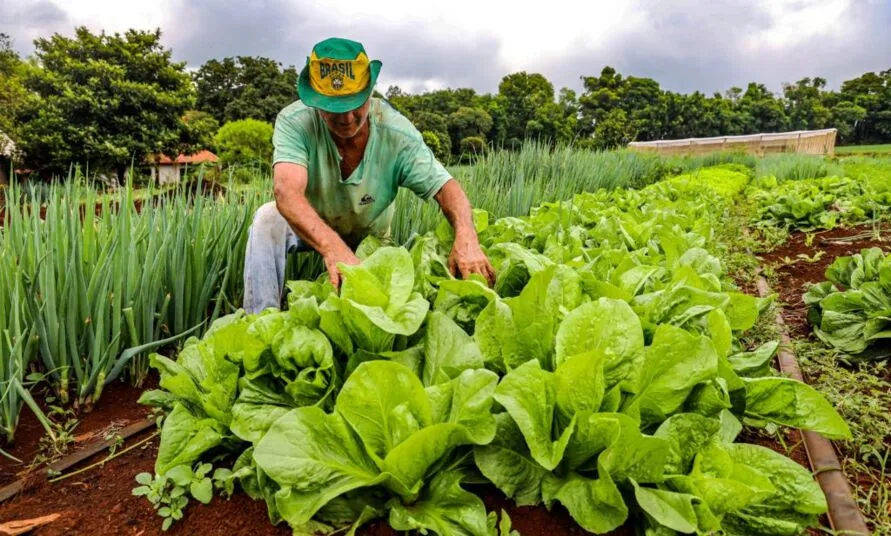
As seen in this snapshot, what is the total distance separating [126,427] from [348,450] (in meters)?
0.86

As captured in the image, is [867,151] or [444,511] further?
[867,151]

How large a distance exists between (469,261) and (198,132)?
18.8m

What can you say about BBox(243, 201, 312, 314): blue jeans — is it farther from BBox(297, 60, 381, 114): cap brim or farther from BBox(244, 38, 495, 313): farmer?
BBox(297, 60, 381, 114): cap brim

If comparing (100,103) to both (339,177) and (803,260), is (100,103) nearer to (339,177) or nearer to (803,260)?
(339,177)

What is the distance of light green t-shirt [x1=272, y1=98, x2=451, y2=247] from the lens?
90.8 inches

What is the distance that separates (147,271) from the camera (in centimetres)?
175

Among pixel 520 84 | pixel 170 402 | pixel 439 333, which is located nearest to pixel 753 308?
pixel 439 333

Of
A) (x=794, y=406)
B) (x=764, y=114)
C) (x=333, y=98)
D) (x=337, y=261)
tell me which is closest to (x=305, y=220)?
(x=337, y=261)

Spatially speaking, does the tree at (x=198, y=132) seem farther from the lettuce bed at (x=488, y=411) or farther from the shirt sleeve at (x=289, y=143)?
the lettuce bed at (x=488, y=411)

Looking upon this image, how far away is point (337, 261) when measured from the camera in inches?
71.4

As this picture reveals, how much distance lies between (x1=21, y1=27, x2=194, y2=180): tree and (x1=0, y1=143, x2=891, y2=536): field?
15.8 m

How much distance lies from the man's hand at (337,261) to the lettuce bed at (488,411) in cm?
29

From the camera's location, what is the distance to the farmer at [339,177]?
200cm

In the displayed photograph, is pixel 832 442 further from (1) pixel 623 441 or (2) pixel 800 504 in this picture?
(1) pixel 623 441
